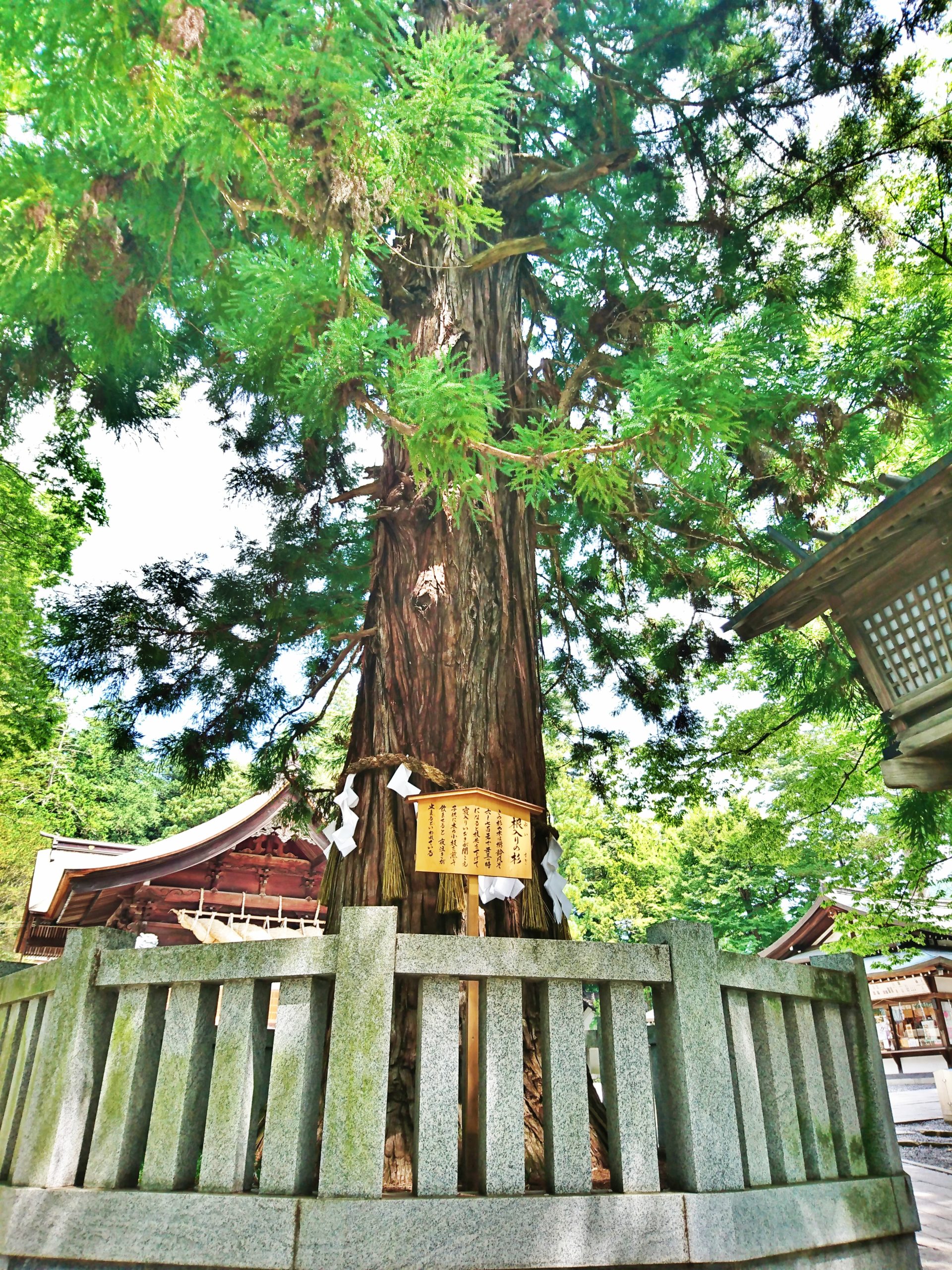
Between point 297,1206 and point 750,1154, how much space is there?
149 centimetres

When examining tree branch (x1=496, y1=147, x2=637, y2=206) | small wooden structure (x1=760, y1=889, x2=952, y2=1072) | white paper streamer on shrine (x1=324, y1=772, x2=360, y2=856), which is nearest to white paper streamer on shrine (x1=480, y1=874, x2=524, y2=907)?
white paper streamer on shrine (x1=324, y1=772, x2=360, y2=856)

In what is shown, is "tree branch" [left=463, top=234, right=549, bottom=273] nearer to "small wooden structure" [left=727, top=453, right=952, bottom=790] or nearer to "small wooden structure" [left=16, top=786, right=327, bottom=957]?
"small wooden structure" [left=727, top=453, right=952, bottom=790]

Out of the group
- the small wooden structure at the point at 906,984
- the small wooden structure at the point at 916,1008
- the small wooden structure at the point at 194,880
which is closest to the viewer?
the small wooden structure at the point at 194,880

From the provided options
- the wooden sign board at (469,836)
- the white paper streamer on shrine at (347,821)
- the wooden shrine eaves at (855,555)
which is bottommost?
the wooden sign board at (469,836)

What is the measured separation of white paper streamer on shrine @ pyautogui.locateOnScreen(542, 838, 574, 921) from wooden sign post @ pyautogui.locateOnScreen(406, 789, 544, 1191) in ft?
1.87

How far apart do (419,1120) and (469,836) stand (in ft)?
3.52

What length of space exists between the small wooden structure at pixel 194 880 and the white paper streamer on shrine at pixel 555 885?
630 centimetres

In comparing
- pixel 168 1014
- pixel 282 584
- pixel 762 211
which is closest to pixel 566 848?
pixel 282 584

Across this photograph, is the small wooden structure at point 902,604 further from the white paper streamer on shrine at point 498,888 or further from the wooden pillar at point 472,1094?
the wooden pillar at point 472,1094

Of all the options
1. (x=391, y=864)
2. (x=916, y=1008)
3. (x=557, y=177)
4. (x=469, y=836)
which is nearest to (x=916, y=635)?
(x=469, y=836)

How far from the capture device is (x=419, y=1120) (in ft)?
7.54

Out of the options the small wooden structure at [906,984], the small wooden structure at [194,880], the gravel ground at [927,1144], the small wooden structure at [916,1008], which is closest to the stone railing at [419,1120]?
the gravel ground at [927,1144]

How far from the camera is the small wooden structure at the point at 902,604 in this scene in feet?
12.1

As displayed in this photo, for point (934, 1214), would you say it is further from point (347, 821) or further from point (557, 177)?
point (557, 177)
